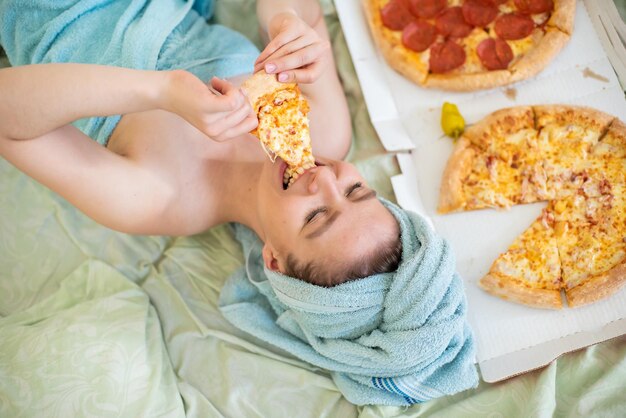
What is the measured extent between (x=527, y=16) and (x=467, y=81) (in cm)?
38

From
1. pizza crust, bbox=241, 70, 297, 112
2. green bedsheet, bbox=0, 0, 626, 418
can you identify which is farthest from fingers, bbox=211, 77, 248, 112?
green bedsheet, bbox=0, 0, 626, 418

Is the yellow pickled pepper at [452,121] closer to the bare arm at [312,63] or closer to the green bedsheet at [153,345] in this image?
the green bedsheet at [153,345]

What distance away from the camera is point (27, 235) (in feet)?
6.95

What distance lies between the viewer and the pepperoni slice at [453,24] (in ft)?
7.44

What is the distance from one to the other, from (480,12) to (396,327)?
1.39 meters

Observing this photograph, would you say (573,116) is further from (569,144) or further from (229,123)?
(229,123)

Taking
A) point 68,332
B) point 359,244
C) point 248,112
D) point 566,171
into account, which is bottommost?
point 68,332

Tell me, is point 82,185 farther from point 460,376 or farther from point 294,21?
point 460,376

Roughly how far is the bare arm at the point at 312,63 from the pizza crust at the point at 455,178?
397 mm

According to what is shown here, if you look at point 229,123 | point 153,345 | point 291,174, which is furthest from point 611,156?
point 153,345

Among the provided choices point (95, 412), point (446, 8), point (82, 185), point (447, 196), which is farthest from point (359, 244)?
point (446, 8)

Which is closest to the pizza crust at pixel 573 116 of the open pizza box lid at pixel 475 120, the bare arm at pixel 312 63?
the open pizza box lid at pixel 475 120

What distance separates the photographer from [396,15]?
7.53 feet

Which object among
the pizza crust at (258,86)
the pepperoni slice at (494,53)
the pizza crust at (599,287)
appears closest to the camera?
Answer: the pizza crust at (258,86)
